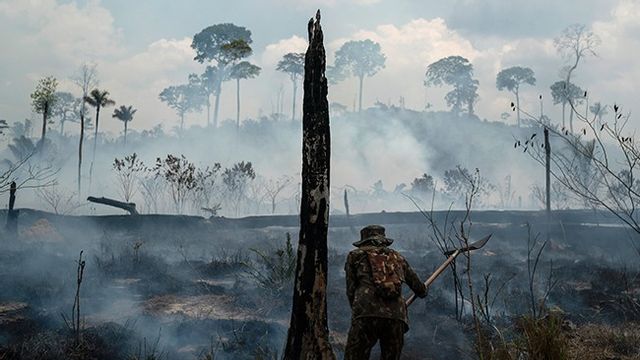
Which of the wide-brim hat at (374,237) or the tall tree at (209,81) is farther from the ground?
the tall tree at (209,81)

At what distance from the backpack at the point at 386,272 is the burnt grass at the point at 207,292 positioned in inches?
57.3

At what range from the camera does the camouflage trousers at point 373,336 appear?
4.82 metres

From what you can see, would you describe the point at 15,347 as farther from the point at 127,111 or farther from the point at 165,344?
the point at 127,111

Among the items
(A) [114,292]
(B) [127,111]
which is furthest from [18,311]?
(B) [127,111]

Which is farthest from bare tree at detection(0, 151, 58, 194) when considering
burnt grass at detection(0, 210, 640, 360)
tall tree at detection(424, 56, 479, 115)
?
tall tree at detection(424, 56, 479, 115)

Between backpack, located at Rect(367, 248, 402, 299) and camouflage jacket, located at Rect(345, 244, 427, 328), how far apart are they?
4 cm

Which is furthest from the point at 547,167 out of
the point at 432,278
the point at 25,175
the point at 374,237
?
the point at 25,175

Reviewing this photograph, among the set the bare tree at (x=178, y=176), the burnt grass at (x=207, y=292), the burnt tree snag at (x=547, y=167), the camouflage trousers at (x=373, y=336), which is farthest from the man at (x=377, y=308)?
the bare tree at (x=178, y=176)

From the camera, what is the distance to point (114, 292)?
42.5 feet

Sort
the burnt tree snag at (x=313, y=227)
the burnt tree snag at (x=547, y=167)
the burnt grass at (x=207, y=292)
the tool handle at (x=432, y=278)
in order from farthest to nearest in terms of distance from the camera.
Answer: the burnt tree snag at (x=547, y=167) < the burnt grass at (x=207, y=292) < the tool handle at (x=432, y=278) < the burnt tree snag at (x=313, y=227)

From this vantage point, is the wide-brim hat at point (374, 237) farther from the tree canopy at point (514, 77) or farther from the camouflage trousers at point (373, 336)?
the tree canopy at point (514, 77)

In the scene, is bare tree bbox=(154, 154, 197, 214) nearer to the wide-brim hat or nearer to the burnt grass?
the burnt grass

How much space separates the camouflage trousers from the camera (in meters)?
4.82

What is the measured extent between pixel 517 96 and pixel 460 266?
6242 cm
